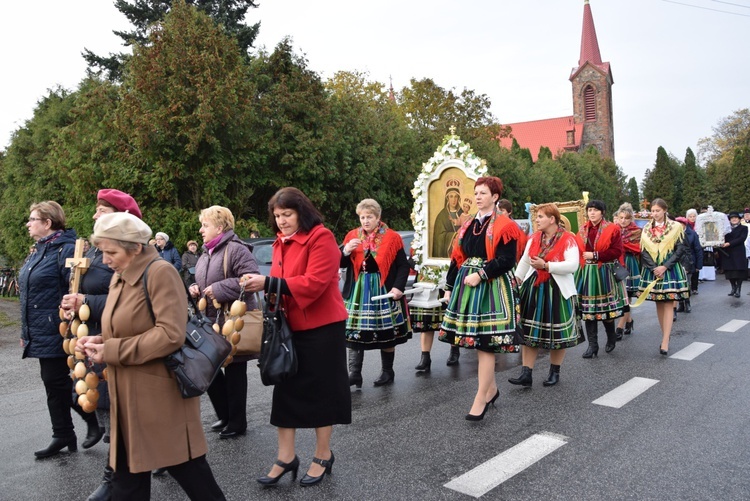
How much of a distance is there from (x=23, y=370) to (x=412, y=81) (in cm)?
2606

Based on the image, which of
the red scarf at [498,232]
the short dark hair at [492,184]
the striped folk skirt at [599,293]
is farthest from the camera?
the striped folk skirt at [599,293]

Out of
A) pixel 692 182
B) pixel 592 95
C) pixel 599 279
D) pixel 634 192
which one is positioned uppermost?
pixel 592 95

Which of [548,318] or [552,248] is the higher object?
[552,248]

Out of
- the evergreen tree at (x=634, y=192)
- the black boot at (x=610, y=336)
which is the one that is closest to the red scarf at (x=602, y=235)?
the black boot at (x=610, y=336)

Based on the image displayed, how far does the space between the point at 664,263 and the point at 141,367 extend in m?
7.10

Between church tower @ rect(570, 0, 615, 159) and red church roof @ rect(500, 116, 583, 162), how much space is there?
1529 millimetres

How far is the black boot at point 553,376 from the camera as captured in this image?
6262 mm

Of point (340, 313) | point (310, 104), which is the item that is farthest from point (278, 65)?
point (340, 313)

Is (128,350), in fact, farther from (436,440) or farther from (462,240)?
(462,240)

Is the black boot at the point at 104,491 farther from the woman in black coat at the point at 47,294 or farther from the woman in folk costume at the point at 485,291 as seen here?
the woman in folk costume at the point at 485,291

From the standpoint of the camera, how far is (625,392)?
5.96 meters

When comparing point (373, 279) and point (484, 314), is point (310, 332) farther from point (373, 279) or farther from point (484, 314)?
point (373, 279)

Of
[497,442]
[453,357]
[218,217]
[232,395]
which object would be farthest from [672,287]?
[218,217]

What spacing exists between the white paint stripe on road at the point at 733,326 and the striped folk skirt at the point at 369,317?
602 cm
